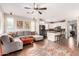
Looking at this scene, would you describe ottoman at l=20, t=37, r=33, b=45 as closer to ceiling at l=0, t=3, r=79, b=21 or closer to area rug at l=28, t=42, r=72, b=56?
area rug at l=28, t=42, r=72, b=56

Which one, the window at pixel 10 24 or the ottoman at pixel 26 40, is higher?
the window at pixel 10 24

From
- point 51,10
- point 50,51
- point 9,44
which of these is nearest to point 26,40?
point 9,44

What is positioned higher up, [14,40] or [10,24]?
[10,24]

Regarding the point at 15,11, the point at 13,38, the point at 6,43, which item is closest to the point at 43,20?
the point at 15,11

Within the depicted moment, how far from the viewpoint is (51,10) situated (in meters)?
2.14

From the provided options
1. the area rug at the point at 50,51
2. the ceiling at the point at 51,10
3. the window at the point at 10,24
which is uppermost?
the ceiling at the point at 51,10

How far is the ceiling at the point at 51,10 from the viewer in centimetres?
208

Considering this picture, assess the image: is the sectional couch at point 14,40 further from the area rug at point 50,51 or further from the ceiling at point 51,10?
the ceiling at point 51,10

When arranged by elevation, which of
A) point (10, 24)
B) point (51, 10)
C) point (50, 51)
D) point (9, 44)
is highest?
point (51, 10)

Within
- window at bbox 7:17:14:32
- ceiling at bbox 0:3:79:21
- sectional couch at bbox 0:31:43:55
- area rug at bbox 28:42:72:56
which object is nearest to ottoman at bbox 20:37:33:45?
sectional couch at bbox 0:31:43:55

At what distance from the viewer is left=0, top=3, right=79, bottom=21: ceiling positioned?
208 cm

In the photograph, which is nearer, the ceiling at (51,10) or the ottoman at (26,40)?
the ceiling at (51,10)

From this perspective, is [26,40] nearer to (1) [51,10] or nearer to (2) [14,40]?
(2) [14,40]

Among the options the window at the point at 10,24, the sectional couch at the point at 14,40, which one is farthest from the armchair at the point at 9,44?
the window at the point at 10,24
